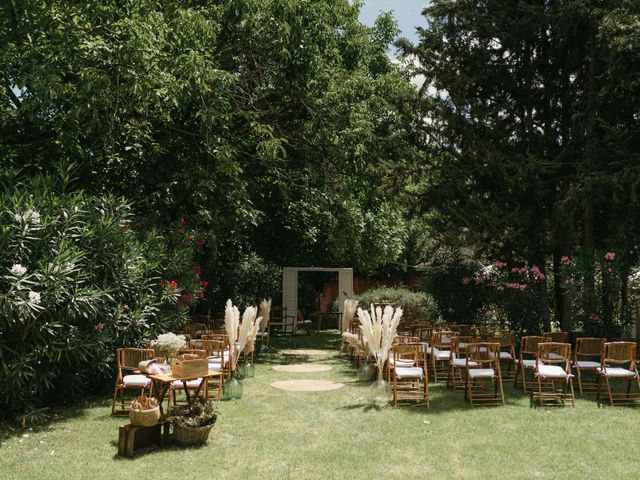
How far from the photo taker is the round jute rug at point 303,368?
1195cm

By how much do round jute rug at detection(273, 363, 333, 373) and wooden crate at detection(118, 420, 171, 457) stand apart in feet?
18.7

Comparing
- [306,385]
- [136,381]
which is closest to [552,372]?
[306,385]

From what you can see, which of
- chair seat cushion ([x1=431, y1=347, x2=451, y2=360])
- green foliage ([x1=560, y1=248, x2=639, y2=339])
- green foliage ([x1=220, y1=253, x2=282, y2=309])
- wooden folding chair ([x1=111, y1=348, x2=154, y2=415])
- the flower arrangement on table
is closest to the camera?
the flower arrangement on table

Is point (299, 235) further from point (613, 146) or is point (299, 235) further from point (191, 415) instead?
point (191, 415)

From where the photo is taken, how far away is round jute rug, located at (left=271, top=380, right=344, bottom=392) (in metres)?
9.72

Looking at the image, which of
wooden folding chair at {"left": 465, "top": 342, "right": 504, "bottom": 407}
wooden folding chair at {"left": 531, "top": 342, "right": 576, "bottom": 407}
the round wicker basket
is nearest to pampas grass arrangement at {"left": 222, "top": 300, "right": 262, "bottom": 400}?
the round wicker basket

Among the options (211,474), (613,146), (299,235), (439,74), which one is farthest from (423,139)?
(211,474)

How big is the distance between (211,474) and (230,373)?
3.93m

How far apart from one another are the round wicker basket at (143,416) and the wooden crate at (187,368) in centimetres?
47

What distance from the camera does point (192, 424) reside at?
6191mm

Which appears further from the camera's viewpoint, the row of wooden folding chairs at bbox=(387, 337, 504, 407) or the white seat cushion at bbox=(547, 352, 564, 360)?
the white seat cushion at bbox=(547, 352, 564, 360)

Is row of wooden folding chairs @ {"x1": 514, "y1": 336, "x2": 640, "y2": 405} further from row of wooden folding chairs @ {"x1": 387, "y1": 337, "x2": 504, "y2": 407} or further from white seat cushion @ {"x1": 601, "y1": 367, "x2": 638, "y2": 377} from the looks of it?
row of wooden folding chairs @ {"x1": 387, "y1": 337, "x2": 504, "y2": 407}

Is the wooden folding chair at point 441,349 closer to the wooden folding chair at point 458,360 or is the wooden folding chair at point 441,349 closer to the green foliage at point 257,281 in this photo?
the wooden folding chair at point 458,360

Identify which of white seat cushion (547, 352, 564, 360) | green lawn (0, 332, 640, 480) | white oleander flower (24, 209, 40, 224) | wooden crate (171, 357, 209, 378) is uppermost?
white oleander flower (24, 209, 40, 224)
